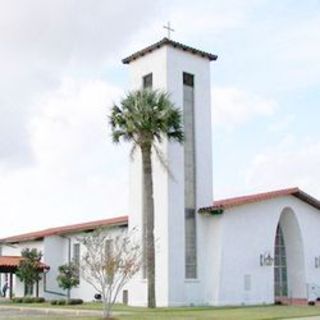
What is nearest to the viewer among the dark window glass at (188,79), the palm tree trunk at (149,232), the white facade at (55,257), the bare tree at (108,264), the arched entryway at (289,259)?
the bare tree at (108,264)

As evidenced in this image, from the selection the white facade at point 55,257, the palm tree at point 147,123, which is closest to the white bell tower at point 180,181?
the palm tree at point 147,123

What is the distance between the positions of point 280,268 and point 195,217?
350 inches

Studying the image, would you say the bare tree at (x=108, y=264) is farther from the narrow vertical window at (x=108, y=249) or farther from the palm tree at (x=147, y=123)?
the palm tree at (x=147, y=123)

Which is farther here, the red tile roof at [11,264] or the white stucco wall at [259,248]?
the red tile roof at [11,264]

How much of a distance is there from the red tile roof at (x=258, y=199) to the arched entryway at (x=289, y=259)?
4.49 feet

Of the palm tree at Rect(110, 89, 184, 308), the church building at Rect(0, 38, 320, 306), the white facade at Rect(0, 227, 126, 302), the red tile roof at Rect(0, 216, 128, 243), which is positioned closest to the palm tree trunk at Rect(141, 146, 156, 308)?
the palm tree at Rect(110, 89, 184, 308)

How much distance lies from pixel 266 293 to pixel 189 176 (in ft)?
29.2

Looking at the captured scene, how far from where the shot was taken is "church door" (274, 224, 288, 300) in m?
44.8

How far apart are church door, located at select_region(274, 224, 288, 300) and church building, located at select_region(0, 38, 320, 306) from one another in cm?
72

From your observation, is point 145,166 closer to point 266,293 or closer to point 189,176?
point 189,176

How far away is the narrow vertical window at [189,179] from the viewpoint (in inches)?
1559

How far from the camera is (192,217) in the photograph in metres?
40.1

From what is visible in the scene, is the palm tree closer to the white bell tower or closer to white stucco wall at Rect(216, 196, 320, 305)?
the white bell tower

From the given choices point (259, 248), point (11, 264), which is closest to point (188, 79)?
point (259, 248)
